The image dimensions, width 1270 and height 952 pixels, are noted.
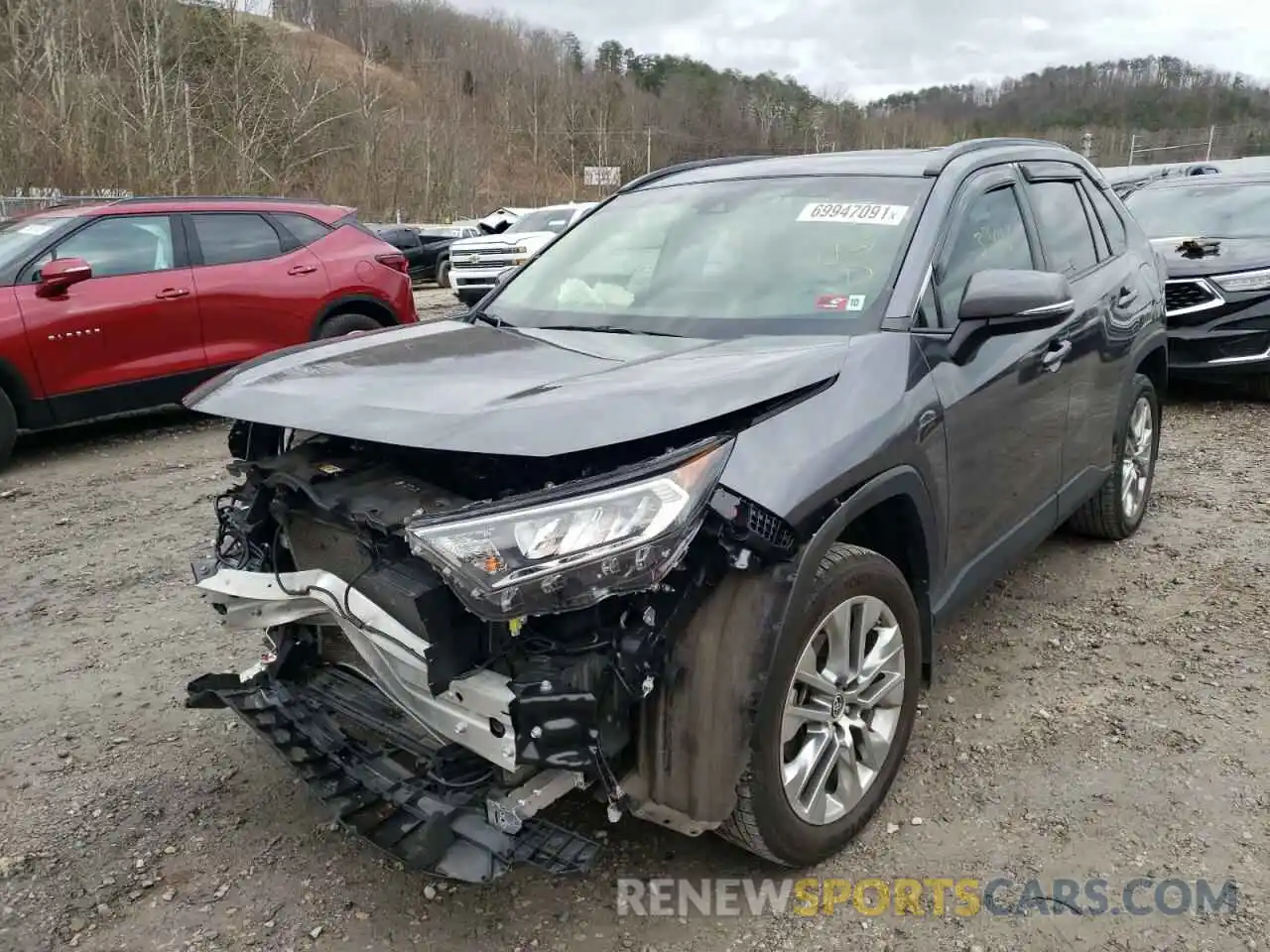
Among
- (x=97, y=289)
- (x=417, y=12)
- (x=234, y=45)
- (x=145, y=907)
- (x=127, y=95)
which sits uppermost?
(x=417, y=12)

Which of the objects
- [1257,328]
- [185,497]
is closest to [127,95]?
[185,497]

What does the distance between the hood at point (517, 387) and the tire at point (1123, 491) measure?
2421 mm

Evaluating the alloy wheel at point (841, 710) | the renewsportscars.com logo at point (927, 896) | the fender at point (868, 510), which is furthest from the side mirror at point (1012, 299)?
the renewsportscars.com logo at point (927, 896)

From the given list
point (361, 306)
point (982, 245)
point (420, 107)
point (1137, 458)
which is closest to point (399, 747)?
point (982, 245)

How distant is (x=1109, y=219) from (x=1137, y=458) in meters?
1.16

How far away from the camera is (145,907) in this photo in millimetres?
2422

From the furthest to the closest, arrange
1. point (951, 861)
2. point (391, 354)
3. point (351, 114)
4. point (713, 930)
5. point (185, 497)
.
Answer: point (351, 114) → point (185, 497) → point (391, 354) → point (951, 861) → point (713, 930)

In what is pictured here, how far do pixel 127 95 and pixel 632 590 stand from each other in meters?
31.7

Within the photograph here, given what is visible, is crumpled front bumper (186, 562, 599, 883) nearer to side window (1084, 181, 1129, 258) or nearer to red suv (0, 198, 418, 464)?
side window (1084, 181, 1129, 258)

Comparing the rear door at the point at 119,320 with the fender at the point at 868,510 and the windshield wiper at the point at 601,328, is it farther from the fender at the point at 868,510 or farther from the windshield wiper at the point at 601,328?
the fender at the point at 868,510

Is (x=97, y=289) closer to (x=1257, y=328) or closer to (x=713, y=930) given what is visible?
(x=713, y=930)

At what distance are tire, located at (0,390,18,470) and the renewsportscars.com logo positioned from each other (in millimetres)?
5798

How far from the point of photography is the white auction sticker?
302 cm

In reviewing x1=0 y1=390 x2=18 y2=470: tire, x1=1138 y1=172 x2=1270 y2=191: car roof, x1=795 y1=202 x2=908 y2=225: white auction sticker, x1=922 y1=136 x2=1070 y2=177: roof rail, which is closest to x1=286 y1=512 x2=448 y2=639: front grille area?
x1=795 y1=202 x2=908 y2=225: white auction sticker
